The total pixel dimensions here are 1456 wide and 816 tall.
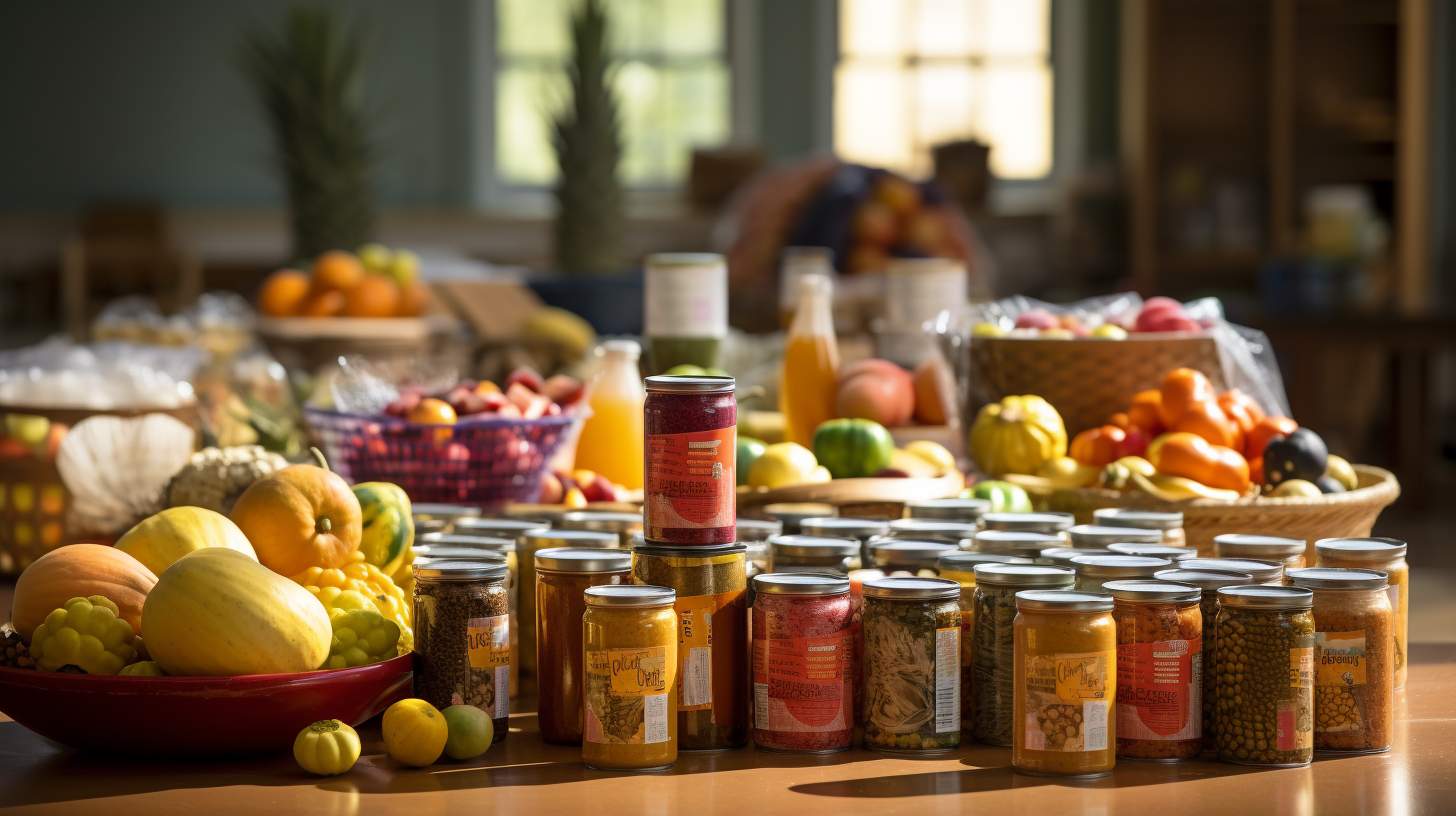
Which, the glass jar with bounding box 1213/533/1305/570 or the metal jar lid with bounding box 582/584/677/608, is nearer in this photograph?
the metal jar lid with bounding box 582/584/677/608

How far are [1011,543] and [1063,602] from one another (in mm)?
329

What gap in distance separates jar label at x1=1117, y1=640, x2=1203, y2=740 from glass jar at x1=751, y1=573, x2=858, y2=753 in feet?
0.82

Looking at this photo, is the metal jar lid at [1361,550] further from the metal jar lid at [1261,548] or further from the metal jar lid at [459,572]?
the metal jar lid at [459,572]

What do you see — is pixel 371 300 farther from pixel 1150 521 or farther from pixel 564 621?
pixel 564 621

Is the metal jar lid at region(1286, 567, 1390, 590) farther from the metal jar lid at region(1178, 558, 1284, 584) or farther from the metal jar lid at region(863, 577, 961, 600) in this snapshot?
the metal jar lid at region(863, 577, 961, 600)

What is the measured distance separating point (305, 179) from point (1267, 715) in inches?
190

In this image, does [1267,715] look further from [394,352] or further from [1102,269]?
[1102,269]

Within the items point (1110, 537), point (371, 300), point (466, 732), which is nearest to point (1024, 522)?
point (1110, 537)

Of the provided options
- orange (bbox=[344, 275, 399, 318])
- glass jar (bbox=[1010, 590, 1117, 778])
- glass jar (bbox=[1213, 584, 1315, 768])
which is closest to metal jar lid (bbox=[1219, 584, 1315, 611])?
glass jar (bbox=[1213, 584, 1315, 768])

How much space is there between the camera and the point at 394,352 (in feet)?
13.7

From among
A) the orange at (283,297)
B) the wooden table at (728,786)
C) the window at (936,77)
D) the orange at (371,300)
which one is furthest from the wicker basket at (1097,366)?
the window at (936,77)

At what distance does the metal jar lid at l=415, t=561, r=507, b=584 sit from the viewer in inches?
65.5

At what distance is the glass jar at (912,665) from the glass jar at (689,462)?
162mm

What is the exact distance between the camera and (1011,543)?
185 cm
